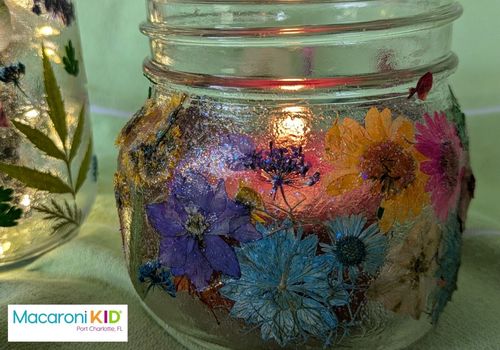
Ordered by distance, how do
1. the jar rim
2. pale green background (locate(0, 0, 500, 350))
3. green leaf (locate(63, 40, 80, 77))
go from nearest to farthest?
1. the jar rim
2. pale green background (locate(0, 0, 500, 350))
3. green leaf (locate(63, 40, 80, 77))

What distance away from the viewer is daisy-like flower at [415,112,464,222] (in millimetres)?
439

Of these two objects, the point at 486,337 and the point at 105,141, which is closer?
the point at 486,337

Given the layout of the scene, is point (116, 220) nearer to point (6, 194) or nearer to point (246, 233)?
point (6, 194)

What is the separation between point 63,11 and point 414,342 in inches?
16.2

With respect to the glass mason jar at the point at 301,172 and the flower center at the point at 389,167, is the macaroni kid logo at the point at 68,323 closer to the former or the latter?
the glass mason jar at the point at 301,172

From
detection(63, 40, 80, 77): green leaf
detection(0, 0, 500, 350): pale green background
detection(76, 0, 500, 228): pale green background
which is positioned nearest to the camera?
detection(0, 0, 500, 350): pale green background

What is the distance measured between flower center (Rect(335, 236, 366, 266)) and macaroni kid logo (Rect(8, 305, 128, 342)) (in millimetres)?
184

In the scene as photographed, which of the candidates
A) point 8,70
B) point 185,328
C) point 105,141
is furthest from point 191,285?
point 105,141

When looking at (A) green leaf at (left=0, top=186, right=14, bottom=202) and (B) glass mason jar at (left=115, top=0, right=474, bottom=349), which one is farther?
(A) green leaf at (left=0, top=186, right=14, bottom=202)

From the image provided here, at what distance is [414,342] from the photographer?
488 millimetres

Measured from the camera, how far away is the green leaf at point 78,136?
632 mm

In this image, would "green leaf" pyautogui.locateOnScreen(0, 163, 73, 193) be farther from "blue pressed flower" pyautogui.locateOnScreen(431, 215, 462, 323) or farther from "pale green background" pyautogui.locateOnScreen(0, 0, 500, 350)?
"blue pressed flower" pyautogui.locateOnScreen(431, 215, 462, 323)

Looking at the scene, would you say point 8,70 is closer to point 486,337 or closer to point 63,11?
point 63,11

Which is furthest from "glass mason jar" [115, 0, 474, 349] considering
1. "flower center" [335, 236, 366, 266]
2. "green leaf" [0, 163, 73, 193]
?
"green leaf" [0, 163, 73, 193]
